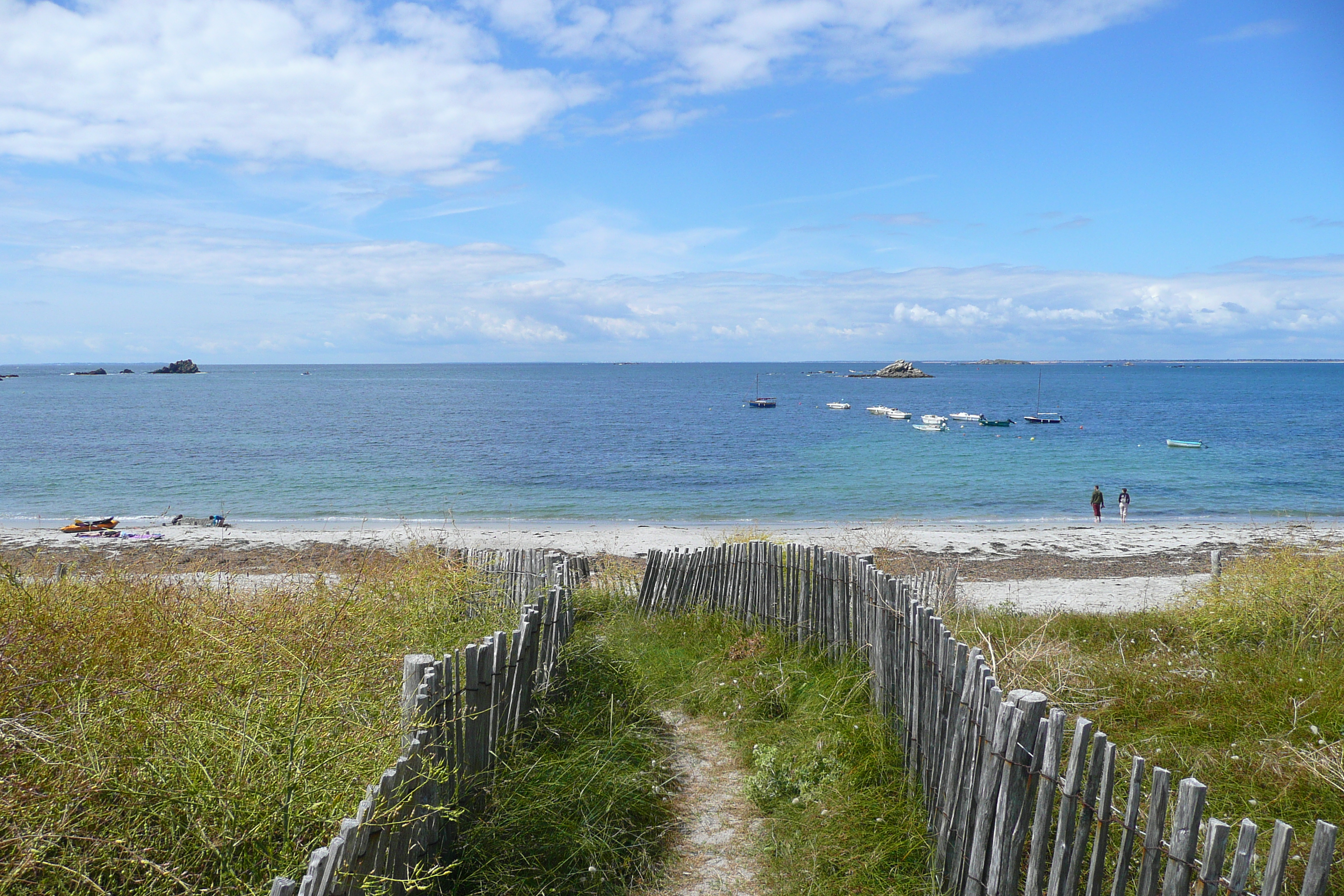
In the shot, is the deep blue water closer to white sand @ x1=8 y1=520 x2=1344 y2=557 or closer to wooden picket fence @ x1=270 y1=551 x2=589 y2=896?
white sand @ x1=8 y1=520 x2=1344 y2=557

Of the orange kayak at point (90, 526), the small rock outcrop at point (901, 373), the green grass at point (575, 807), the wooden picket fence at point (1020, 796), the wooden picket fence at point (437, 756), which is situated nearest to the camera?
the wooden picket fence at point (1020, 796)

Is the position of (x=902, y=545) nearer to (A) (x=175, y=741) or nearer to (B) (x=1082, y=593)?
(B) (x=1082, y=593)

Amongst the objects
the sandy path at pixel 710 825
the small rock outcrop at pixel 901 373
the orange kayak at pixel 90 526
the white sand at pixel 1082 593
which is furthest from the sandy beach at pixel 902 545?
the small rock outcrop at pixel 901 373

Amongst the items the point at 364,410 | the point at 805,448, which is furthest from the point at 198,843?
the point at 364,410

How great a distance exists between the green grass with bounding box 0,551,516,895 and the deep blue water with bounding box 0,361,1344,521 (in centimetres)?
2265

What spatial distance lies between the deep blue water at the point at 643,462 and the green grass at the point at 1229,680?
1906 cm

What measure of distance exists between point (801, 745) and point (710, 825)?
99 cm

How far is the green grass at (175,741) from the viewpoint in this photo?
2785mm

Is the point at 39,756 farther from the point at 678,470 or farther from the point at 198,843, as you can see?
the point at 678,470

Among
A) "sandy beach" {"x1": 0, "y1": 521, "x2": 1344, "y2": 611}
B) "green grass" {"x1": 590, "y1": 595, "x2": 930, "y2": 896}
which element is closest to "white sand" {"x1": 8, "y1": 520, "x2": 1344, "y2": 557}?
"sandy beach" {"x1": 0, "y1": 521, "x2": 1344, "y2": 611}

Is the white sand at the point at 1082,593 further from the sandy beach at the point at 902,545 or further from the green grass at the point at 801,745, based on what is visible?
the green grass at the point at 801,745

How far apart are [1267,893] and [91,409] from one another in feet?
328

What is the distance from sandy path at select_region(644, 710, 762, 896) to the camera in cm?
443

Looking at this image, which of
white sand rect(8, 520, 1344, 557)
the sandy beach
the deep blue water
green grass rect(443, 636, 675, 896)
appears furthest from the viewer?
the deep blue water
